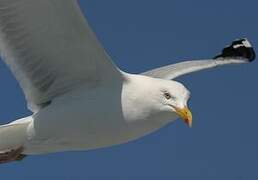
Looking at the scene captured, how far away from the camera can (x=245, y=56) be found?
10375 millimetres

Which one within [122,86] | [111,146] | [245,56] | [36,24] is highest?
[36,24]

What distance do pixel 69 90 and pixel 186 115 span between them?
55.0 inches

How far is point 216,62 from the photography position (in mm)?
9773

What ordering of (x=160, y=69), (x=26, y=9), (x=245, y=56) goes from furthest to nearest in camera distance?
(x=245, y=56), (x=160, y=69), (x=26, y=9)

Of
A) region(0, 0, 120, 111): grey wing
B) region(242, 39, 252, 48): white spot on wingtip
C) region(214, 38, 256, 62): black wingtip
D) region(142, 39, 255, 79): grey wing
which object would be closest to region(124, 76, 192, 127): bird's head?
region(0, 0, 120, 111): grey wing

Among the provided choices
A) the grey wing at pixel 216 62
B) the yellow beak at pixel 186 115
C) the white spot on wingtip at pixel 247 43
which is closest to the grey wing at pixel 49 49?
the yellow beak at pixel 186 115

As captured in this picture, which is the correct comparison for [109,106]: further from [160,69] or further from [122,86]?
[160,69]

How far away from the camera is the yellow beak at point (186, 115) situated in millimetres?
7125

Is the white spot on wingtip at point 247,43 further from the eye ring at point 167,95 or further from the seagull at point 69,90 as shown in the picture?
the eye ring at point 167,95

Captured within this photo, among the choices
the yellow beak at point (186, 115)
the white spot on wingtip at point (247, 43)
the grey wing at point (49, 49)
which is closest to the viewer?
the yellow beak at point (186, 115)

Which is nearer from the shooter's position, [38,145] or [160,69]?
[38,145]

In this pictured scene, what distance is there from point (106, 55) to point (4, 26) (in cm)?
104

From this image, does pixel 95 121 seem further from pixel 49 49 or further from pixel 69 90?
pixel 49 49

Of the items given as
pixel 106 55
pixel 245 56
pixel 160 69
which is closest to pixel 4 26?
pixel 106 55
